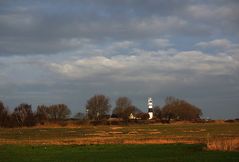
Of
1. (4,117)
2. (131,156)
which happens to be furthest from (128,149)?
(4,117)

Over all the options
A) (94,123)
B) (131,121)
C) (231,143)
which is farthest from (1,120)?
(231,143)

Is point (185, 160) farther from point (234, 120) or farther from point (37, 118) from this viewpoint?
point (234, 120)

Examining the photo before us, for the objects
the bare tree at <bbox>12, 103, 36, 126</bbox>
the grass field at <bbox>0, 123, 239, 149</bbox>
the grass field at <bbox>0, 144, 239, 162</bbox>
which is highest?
the bare tree at <bbox>12, 103, 36, 126</bbox>

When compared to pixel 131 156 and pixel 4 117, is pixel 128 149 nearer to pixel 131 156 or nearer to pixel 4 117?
pixel 131 156

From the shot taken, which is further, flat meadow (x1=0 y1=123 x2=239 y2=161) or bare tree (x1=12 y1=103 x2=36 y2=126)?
bare tree (x1=12 y1=103 x2=36 y2=126)

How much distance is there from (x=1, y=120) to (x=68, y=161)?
465 feet

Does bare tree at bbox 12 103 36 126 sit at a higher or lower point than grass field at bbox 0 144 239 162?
higher

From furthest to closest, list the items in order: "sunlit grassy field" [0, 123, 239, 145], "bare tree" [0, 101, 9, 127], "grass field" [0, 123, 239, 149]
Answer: "bare tree" [0, 101, 9, 127] < "sunlit grassy field" [0, 123, 239, 145] < "grass field" [0, 123, 239, 149]

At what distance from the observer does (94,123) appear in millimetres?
176250

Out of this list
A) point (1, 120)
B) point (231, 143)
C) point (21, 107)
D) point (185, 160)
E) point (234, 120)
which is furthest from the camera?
point (234, 120)

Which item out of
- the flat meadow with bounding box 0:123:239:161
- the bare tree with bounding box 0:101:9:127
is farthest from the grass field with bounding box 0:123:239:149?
the bare tree with bounding box 0:101:9:127

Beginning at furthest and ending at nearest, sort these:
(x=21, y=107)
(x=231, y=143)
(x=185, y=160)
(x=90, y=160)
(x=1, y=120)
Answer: (x=21, y=107) → (x=1, y=120) → (x=231, y=143) → (x=90, y=160) → (x=185, y=160)

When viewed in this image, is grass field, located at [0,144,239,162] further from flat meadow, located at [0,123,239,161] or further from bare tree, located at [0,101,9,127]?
bare tree, located at [0,101,9,127]

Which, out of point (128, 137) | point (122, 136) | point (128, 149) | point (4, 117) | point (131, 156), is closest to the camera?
point (131, 156)
